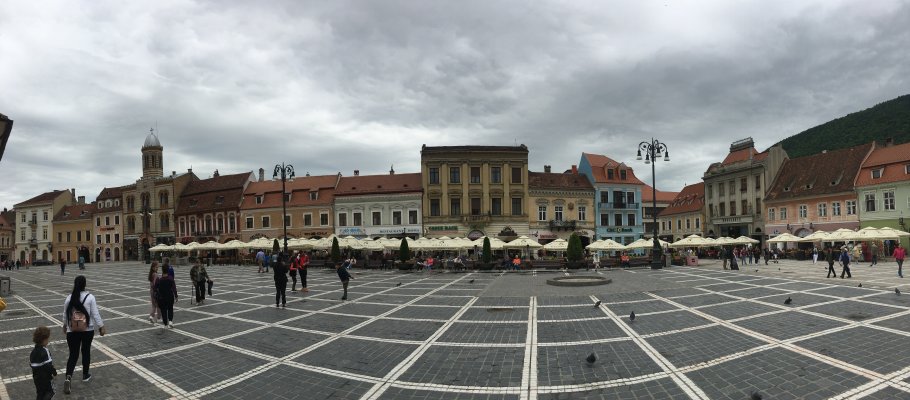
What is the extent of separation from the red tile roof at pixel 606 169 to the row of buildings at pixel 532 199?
15cm

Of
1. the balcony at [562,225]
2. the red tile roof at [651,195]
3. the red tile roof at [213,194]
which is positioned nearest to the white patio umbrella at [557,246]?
the balcony at [562,225]

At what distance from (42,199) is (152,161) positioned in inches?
978

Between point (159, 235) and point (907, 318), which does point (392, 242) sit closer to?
point (907, 318)

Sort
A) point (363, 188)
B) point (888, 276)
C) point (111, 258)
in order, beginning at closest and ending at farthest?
point (888, 276) → point (363, 188) → point (111, 258)

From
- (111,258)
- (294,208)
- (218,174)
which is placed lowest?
(111,258)

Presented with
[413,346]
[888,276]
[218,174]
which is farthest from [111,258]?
[888,276]

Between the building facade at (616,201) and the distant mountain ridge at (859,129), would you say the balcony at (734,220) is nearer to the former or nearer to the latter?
the building facade at (616,201)

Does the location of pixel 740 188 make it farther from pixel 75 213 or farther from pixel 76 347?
pixel 75 213

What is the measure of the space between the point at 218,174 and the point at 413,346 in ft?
214

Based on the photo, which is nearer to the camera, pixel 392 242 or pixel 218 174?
pixel 392 242

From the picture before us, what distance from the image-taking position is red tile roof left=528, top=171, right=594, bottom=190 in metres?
48.5

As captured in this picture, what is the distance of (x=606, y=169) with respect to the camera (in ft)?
168

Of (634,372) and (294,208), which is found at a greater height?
(294,208)

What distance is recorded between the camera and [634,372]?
7.34 metres
